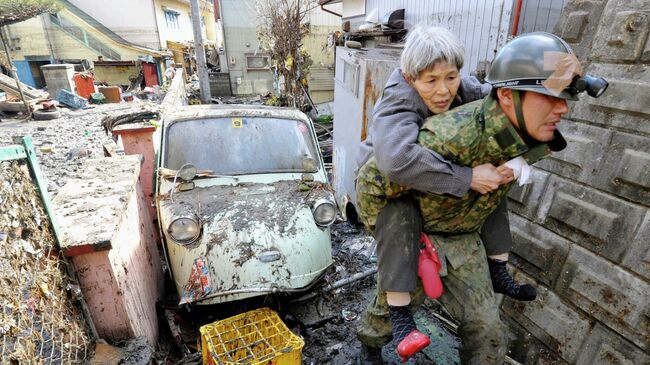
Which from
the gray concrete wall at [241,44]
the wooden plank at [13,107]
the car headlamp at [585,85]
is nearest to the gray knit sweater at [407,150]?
the car headlamp at [585,85]

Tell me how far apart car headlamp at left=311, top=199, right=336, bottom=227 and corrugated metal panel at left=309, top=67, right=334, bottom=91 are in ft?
41.2

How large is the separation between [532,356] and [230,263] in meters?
2.33

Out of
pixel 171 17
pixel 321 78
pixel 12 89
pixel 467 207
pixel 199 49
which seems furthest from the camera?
pixel 171 17

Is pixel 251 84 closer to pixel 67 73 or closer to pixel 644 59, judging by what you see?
pixel 67 73

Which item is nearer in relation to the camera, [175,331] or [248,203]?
[175,331]

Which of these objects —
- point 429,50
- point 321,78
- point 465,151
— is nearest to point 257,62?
point 321,78

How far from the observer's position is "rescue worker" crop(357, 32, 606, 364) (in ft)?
4.65

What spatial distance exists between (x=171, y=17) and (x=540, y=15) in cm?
3271

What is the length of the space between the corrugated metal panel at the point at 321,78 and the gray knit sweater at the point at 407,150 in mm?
13811

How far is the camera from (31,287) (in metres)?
1.54

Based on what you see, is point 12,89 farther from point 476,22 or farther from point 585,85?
point 585,85

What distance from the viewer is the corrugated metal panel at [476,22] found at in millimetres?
3658

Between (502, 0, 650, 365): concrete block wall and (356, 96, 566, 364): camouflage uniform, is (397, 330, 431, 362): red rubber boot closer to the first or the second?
(356, 96, 566, 364): camouflage uniform

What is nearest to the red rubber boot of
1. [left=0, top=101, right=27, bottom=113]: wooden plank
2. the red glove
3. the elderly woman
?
the elderly woman
